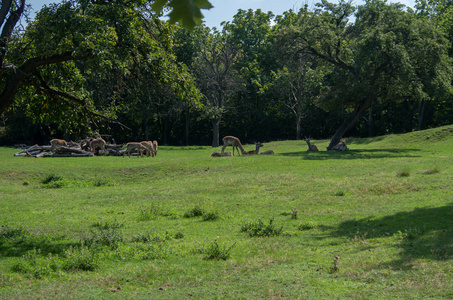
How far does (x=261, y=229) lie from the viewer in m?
10.1

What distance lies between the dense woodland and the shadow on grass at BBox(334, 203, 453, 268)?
4.61 metres

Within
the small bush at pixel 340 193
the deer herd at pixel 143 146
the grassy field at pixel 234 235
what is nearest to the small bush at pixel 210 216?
the grassy field at pixel 234 235

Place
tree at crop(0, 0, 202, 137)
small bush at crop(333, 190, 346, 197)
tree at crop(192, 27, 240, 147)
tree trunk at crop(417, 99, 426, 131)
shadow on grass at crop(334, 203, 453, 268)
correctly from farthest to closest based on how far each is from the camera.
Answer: tree at crop(192, 27, 240, 147) → tree trunk at crop(417, 99, 426, 131) → small bush at crop(333, 190, 346, 197) → tree at crop(0, 0, 202, 137) → shadow on grass at crop(334, 203, 453, 268)

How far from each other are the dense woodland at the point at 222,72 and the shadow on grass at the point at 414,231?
15.1 ft

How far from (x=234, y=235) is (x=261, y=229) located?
596 millimetres

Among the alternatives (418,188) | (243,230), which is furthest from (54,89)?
(418,188)

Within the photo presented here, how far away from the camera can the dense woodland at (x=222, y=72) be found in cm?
1010

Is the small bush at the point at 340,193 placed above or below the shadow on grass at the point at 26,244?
above

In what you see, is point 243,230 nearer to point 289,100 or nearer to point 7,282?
point 7,282

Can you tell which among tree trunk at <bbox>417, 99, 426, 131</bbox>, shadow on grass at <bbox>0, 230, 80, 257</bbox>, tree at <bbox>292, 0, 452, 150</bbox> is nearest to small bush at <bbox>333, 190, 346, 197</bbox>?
shadow on grass at <bbox>0, 230, 80, 257</bbox>

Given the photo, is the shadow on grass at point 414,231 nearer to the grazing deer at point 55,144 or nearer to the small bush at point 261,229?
the small bush at point 261,229

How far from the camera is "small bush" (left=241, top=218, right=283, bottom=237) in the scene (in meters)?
9.84

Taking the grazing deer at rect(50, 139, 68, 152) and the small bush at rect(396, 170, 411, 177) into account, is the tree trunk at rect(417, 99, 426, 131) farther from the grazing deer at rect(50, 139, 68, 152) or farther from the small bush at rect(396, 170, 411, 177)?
the grazing deer at rect(50, 139, 68, 152)

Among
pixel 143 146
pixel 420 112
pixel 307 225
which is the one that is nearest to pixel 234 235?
pixel 307 225
